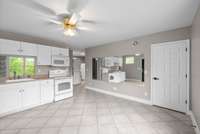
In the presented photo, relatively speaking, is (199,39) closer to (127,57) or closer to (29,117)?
(127,57)

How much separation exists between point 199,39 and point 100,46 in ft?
13.0

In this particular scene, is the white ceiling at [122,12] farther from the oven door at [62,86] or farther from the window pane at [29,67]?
the oven door at [62,86]

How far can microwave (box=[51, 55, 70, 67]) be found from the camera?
4191 mm

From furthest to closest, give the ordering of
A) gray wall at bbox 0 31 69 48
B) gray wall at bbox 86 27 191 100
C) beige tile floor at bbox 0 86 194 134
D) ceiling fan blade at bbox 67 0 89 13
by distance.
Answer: gray wall at bbox 0 31 69 48, gray wall at bbox 86 27 191 100, beige tile floor at bbox 0 86 194 134, ceiling fan blade at bbox 67 0 89 13

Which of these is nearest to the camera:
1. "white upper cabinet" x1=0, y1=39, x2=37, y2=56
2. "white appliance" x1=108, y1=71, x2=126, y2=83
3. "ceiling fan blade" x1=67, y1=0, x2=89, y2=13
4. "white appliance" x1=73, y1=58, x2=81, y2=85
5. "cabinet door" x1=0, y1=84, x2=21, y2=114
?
"ceiling fan blade" x1=67, y1=0, x2=89, y2=13

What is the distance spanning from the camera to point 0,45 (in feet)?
9.48

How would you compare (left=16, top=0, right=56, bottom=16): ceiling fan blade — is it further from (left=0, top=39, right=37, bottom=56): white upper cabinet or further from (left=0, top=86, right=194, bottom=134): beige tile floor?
(left=0, top=86, right=194, bottom=134): beige tile floor

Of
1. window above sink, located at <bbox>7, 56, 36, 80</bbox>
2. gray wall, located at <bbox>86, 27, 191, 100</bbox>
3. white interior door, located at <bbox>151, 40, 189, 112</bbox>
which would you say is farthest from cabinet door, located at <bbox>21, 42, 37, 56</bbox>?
white interior door, located at <bbox>151, 40, 189, 112</bbox>

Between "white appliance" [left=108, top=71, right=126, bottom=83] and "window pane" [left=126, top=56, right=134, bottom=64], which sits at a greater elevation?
"window pane" [left=126, top=56, right=134, bottom=64]

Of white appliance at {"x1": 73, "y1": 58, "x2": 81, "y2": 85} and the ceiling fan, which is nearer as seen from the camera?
the ceiling fan

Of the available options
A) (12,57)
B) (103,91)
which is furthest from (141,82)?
(12,57)

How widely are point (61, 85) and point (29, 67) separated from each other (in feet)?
4.21

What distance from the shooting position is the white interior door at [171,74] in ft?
9.33

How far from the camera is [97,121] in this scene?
2.51 metres
